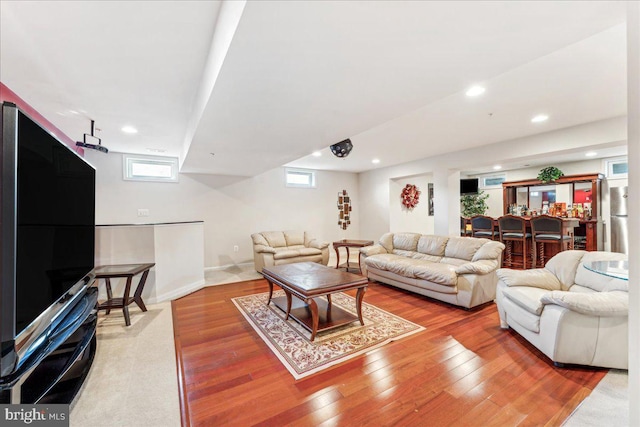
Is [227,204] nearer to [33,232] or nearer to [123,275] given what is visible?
[123,275]

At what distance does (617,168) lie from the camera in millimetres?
5719

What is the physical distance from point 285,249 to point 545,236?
509 centimetres

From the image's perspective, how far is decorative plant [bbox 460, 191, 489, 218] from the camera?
806cm

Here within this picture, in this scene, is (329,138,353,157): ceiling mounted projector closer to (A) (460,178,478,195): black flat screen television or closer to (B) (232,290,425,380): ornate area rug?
(B) (232,290,425,380): ornate area rug

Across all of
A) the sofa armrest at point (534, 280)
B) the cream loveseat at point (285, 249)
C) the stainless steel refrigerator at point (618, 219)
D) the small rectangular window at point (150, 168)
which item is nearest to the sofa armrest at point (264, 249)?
the cream loveseat at point (285, 249)

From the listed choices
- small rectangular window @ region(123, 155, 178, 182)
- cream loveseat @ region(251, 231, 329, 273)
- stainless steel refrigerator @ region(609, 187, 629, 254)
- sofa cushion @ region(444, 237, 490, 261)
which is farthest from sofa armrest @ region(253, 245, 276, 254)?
stainless steel refrigerator @ region(609, 187, 629, 254)

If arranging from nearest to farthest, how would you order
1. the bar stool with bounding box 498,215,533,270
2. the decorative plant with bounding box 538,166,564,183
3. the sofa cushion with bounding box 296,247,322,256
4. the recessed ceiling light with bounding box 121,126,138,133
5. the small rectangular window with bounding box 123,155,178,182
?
the recessed ceiling light with bounding box 121,126,138,133, the small rectangular window with bounding box 123,155,178,182, the bar stool with bounding box 498,215,533,270, the sofa cushion with bounding box 296,247,322,256, the decorative plant with bounding box 538,166,564,183

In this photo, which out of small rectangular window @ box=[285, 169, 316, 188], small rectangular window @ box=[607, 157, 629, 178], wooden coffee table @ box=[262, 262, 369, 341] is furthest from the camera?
small rectangular window @ box=[285, 169, 316, 188]

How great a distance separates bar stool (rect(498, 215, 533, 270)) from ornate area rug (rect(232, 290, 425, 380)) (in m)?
3.87

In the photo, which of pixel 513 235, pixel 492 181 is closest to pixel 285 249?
pixel 513 235

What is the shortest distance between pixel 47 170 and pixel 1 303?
2.45 feet

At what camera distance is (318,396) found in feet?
5.91

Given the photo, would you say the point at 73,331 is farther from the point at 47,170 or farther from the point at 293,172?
the point at 293,172

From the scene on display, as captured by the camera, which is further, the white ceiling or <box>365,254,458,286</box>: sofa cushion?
<box>365,254,458,286</box>: sofa cushion
